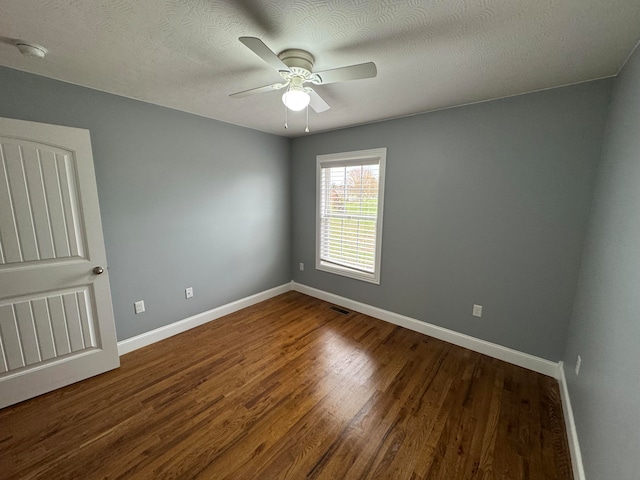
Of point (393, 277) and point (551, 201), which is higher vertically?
point (551, 201)

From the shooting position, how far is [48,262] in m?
1.91

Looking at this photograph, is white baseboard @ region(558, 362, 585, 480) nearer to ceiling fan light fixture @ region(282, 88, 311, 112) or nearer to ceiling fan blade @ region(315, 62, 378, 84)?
ceiling fan blade @ region(315, 62, 378, 84)

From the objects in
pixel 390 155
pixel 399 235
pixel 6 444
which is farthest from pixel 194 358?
pixel 390 155

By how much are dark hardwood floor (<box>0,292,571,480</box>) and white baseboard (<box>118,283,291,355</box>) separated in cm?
9

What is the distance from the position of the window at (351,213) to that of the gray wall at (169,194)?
30.2 inches

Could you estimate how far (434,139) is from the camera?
259 centimetres

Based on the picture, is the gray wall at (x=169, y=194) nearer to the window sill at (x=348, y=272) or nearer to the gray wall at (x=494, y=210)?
the window sill at (x=348, y=272)

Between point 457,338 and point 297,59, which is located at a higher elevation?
point 297,59

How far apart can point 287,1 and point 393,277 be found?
8.73 feet

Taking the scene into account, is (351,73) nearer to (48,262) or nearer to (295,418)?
(295,418)

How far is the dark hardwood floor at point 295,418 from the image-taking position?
1.44m

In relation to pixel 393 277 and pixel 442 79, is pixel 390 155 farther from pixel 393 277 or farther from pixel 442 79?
pixel 393 277

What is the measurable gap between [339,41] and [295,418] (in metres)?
2.41

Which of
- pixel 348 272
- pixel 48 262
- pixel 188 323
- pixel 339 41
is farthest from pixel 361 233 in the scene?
pixel 48 262
